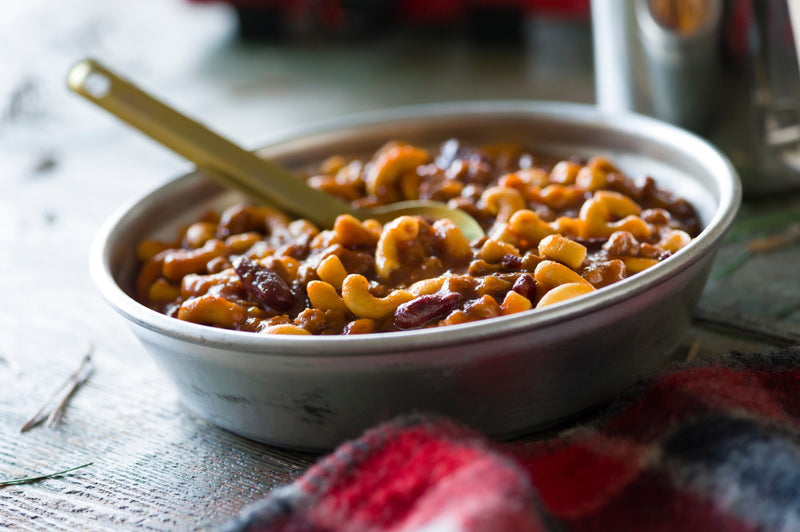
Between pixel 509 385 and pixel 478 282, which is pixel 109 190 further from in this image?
pixel 509 385

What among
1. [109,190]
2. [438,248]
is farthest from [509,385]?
[109,190]

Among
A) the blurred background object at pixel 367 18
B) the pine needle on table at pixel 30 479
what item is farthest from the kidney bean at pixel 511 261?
the blurred background object at pixel 367 18

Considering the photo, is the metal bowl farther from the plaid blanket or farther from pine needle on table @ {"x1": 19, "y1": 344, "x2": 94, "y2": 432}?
pine needle on table @ {"x1": 19, "y1": 344, "x2": 94, "y2": 432}

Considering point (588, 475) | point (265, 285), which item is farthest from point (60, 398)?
point (588, 475)

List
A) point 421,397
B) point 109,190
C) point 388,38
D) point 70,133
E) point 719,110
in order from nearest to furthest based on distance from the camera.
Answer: point 421,397
point 719,110
point 109,190
point 70,133
point 388,38

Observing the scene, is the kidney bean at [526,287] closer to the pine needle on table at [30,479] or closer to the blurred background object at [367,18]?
the pine needle on table at [30,479]

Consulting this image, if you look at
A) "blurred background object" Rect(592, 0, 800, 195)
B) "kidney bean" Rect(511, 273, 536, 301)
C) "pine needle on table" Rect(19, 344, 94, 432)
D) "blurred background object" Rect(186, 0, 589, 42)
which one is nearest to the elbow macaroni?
"kidney bean" Rect(511, 273, 536, 301)
